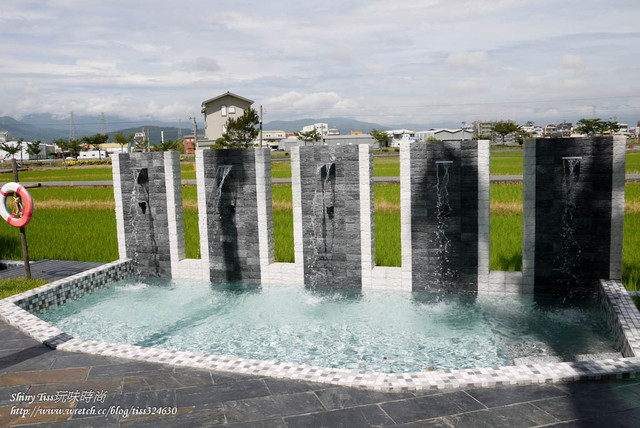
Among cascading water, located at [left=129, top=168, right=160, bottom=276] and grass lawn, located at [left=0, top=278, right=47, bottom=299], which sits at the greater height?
cascading water, located at [left=129, top=168, right=160, bottom=276]

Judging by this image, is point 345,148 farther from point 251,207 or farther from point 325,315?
point 325,315

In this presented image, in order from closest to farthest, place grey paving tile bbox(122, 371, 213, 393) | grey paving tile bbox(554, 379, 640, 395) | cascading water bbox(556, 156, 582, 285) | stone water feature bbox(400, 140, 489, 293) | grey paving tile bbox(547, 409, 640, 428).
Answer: grey paving tile bbox(547, 409, 640, 428) < grey paving tile bbox(554, 379, 640, 395) < grey paving tile bbox(122, 371, 213, 393) < cascading water bbox(556, 156, 582, 285) < stone water feature bbox(400, 140, 489, 293)

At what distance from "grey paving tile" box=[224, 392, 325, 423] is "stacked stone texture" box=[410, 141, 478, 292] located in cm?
567

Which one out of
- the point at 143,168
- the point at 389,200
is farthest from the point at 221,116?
the point at 143,168

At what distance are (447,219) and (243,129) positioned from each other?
45315 millimetres

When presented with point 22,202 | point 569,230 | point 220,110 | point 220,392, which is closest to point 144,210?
point 22,202

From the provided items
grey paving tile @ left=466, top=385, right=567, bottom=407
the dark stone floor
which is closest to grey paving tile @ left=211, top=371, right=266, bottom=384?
the dark stone floor

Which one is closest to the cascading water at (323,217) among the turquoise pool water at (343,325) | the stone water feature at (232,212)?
the turquoise pool water at (343,325)

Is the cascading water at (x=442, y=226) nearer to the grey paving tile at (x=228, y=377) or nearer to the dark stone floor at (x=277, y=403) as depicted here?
the dark stone floor at (x=277, y=403)

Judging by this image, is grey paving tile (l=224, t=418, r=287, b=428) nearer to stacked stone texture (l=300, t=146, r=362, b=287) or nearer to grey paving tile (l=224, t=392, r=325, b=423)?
grey paving tile (l=224, t=392, r=325, b=423)

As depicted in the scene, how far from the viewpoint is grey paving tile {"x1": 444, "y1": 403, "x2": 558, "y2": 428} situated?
516cm

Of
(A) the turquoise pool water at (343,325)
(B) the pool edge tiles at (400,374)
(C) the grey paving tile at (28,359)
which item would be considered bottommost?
(A) the turquoise pool water at (343,325)

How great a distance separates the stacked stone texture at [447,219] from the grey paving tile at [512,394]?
16.1 feet

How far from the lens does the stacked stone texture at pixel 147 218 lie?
12961mm
